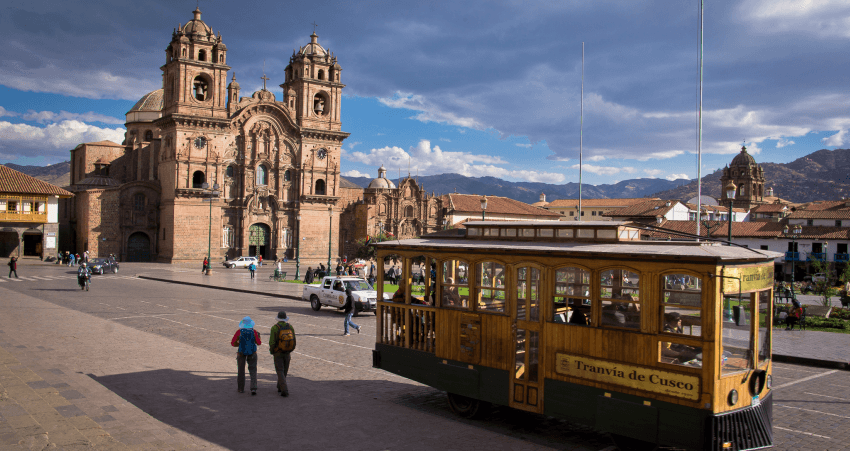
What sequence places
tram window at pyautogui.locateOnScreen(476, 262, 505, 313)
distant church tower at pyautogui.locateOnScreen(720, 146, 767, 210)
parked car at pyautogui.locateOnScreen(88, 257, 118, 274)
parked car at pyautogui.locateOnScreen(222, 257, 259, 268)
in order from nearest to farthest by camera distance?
1. tram window at pyautogui.locateOnScreen(476, 262, 505, 313)
2. parked car at pyautogui.locateOnScreen(88, 257, 118, 274)
3. parked car at pyautogui.locateOnScreen(222, 257, 259, 268)
4. distant church tower at pyautogui.locateOnScreen(720, 146, 767, 210)

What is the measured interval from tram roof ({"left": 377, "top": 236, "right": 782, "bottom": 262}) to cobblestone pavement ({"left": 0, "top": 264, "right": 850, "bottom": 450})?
267 centimetres

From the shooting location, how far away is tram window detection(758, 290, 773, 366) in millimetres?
7656

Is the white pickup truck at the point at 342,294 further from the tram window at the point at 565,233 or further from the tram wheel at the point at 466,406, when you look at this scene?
the tram window at the point at 565,233

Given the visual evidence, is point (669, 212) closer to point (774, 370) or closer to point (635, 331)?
point (774, 370)

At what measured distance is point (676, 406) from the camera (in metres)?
7.06

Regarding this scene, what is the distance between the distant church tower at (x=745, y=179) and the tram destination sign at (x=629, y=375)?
10013cm

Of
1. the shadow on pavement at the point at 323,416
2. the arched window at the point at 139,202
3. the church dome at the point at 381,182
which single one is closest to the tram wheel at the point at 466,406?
the shadow on pavement at the point at 323,416

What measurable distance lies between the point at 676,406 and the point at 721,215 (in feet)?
305

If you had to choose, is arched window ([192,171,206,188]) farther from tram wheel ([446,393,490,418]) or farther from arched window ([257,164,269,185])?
tram wheel ([446,393,490,418])

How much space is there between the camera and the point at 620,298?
770 centimetres

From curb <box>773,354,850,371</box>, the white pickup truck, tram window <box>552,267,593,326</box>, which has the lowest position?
curb <box>773,354,850,371</box>

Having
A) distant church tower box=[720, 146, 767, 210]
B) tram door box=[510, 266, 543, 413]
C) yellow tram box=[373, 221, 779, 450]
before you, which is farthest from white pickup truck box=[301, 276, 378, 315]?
distant church tower box=[720, 146, 767, 210]

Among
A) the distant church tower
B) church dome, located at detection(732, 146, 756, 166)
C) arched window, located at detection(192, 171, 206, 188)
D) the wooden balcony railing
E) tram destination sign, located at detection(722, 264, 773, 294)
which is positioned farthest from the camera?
church dome, located at detection(732, 146, 756, 166)

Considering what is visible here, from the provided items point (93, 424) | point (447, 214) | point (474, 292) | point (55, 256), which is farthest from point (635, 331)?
point (447, 214)
